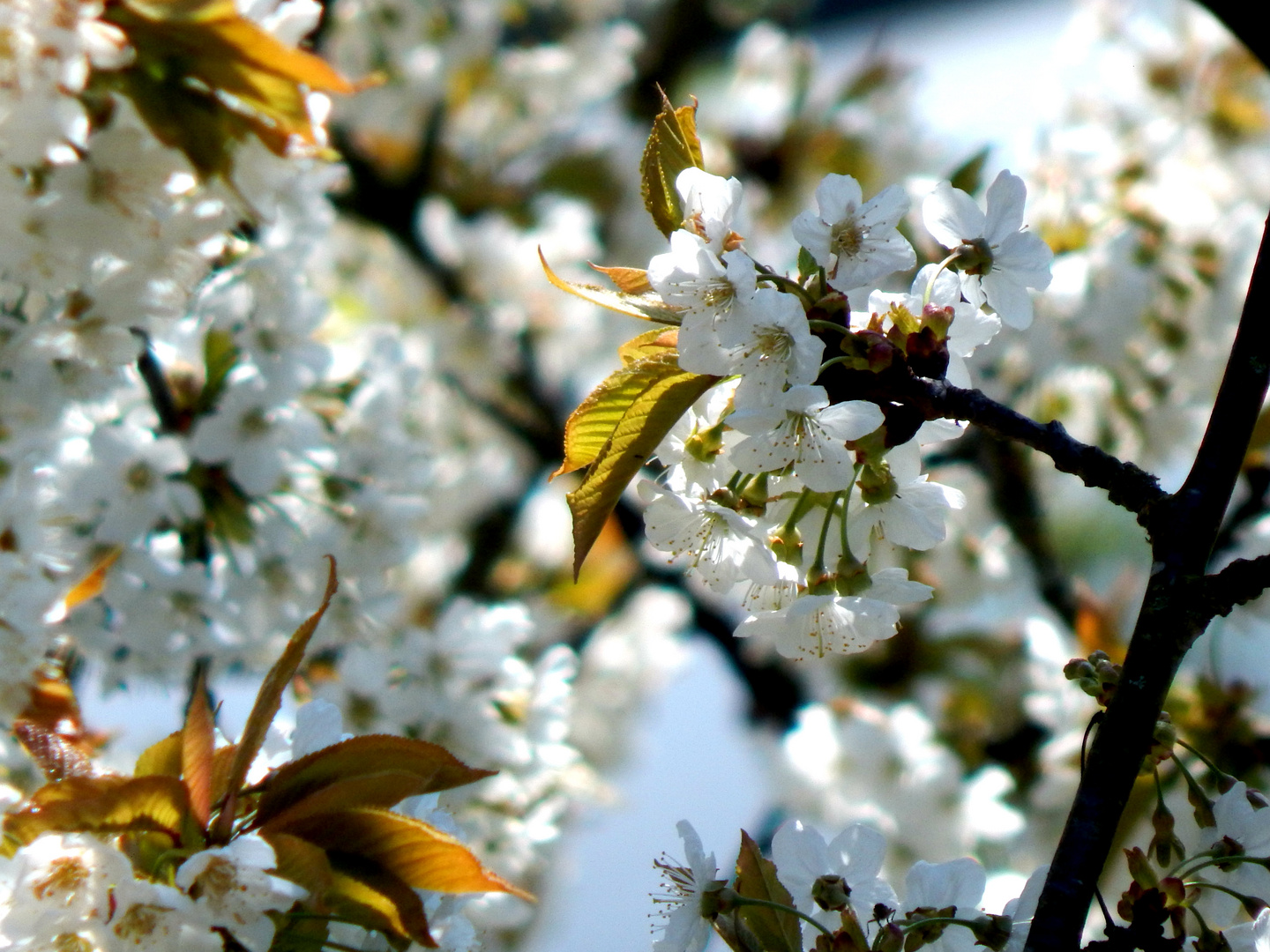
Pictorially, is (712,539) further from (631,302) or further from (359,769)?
(359,769)

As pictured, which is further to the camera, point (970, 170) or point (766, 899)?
point (970, 170)

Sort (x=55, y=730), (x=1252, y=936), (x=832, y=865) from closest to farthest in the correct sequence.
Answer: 1. (x=1252, y=936)
2. (x=832, y=865)
3. (x=55, y=730)

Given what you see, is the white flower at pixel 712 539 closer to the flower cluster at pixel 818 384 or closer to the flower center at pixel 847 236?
the flower cluster at pixel 818 384

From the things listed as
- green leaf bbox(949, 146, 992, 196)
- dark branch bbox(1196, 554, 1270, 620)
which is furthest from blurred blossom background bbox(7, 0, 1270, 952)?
dark branch bbox(1196, 554, 1270, 620)

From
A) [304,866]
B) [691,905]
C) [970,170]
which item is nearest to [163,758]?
[304,866]

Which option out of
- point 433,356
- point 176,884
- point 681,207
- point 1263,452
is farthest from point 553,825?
point 433,356

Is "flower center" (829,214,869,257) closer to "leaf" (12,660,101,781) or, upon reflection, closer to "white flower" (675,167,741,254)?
"white flower" (675,167,741,254)

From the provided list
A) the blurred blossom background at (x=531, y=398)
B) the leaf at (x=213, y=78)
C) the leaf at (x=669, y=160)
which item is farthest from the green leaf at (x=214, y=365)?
the leaf at (x=669, y=160)
